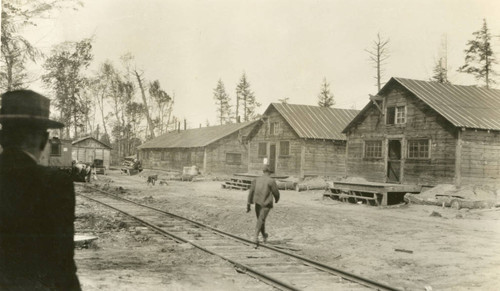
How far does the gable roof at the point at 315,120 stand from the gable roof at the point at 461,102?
20.4ft

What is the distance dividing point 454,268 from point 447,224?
6.21 metres

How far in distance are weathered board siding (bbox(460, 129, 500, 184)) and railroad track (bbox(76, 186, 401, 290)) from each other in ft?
43.6

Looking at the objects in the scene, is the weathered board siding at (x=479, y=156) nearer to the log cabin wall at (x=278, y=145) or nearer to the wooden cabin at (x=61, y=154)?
the log cabin wall at (x=278, y=145)

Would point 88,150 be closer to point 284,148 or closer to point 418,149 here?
point 284,148

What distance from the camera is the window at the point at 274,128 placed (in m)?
35.2

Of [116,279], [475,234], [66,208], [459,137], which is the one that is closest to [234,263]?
[116,279]

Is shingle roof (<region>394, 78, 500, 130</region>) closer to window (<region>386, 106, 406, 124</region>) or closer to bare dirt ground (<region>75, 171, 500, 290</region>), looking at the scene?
window (<region>386, 106, 406, 124</region>)

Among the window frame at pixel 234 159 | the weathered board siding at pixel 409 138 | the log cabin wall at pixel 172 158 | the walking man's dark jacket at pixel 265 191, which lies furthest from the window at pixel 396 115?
the log cabin wall at pixel 172 158

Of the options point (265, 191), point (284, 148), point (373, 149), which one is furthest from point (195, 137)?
point (265, 191)

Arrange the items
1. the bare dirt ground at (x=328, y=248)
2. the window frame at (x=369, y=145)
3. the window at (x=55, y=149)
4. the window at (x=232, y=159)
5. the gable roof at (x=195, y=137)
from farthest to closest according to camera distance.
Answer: the gable roof at (x=195, y=137)
the window at (x=232, y=159)
the window at (x=55, y=149)
the window frame at (x=369, y=145)
the bare dirt ground at (x=328, y=248)

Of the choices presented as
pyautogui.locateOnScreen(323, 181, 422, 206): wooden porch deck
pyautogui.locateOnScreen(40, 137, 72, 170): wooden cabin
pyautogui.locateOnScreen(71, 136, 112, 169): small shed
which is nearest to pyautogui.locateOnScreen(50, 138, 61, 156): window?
pyautogui.locateOnScreen(40, 137, 72, 170): wooden cabin

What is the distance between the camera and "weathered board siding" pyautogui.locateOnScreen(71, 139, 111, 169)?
4950 centimetres

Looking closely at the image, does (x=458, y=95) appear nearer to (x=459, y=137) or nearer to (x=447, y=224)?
(x=459, y=137)

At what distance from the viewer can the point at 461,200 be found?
1780cm
